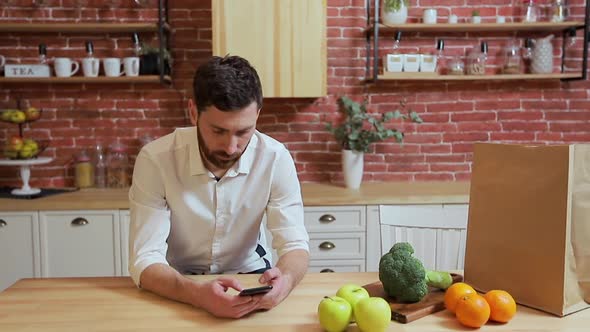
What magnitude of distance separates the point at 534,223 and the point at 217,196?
3.08 ft

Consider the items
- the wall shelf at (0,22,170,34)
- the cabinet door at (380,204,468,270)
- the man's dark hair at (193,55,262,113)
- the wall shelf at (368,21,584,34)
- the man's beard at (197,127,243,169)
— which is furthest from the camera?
the wall shelf at (368,21,584,34)

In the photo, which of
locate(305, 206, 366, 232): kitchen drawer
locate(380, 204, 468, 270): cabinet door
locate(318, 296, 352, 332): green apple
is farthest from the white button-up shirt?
locate(305, 206, 366, 232): kitchen drawer

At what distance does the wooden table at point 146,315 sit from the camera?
119 centimetres

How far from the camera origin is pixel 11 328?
3.90 ft

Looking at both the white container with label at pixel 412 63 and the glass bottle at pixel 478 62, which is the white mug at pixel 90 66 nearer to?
the white container with label at pixel 412 63

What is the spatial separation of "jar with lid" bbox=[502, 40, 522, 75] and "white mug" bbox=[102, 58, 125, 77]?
2271mm

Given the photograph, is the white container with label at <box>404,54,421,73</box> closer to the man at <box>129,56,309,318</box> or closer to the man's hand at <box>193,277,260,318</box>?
the man at <box>129,56,309,318</box>

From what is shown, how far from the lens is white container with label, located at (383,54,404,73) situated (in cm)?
312

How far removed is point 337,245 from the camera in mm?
2826

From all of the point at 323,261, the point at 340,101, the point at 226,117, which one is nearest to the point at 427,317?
the point at 226,117

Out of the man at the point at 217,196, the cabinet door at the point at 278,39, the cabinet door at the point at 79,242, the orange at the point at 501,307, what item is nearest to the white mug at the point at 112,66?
the cabinet door at the point at 278,39

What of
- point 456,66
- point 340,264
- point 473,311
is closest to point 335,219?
point 340,264

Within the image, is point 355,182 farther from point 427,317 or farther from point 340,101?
point 427,317

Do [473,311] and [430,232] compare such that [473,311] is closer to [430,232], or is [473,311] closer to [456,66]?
[430,232]
